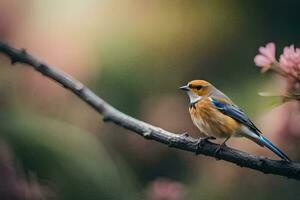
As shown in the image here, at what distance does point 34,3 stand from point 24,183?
1.50 m

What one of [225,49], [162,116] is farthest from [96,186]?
[225,49]

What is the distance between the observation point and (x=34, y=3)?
122 inches

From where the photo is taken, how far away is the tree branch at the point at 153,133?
1487mm

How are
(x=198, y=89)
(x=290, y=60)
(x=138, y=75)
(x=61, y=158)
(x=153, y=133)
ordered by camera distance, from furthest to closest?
(x=138, y=75) < (x=198, y=89) < (x=61, y=158) < (x=153, y=133) < (x=290, y=60)

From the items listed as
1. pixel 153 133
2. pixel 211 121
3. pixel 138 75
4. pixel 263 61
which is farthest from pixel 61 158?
pixel 138 75

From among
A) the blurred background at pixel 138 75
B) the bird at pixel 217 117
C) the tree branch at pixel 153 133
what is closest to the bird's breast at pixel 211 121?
the bird at pixel 217 117

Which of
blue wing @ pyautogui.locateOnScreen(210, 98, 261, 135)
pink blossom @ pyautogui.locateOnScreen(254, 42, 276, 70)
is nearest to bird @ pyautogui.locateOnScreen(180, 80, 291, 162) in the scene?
blue wing @ pyautogui.locateOnScreen(210, 98, 261, 135)

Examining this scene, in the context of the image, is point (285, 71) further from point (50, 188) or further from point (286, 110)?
point (50, 188)

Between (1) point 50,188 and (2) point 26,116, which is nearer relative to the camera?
(1) point 50,188

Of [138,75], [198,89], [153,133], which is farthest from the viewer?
[138,75]

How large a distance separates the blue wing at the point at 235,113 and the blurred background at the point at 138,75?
72 mm

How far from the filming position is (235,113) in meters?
2.12

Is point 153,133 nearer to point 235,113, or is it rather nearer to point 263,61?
point 263,61

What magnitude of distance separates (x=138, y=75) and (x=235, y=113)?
1.20m
